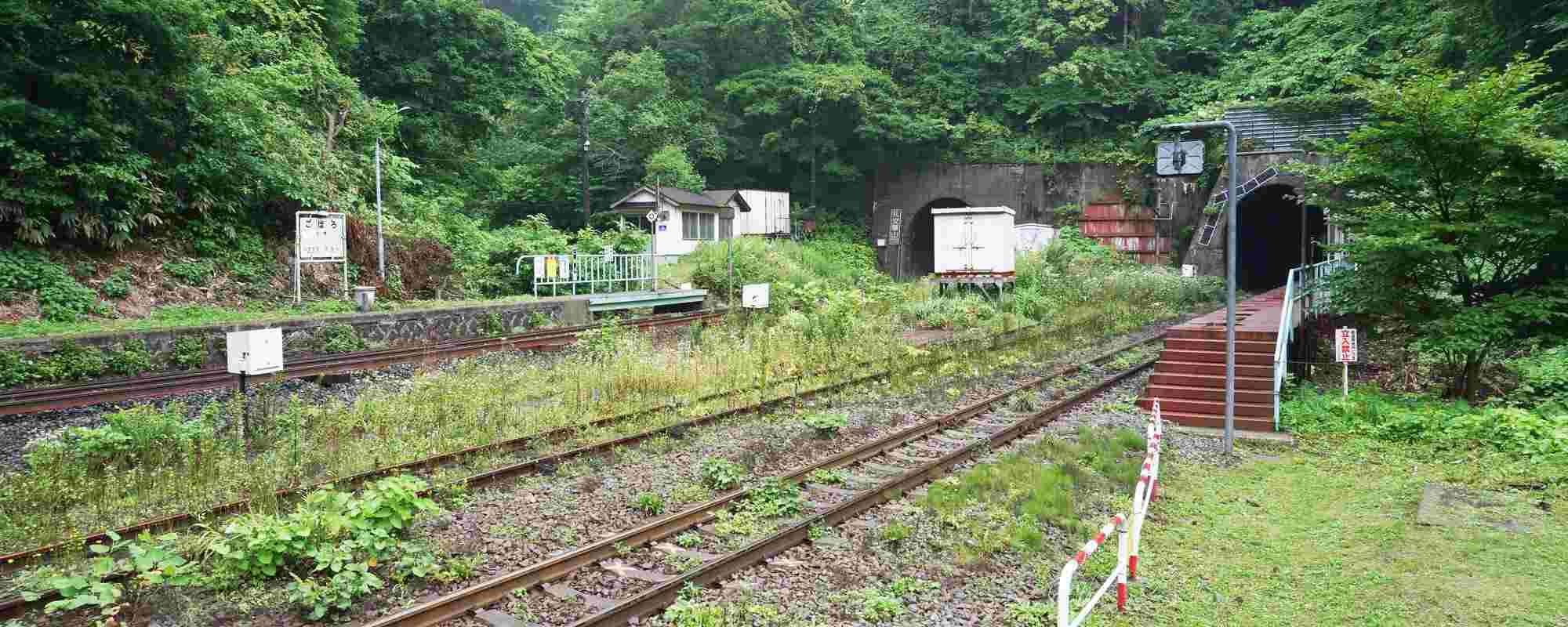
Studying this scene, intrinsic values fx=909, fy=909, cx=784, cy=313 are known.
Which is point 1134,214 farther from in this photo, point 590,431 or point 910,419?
point 590,431

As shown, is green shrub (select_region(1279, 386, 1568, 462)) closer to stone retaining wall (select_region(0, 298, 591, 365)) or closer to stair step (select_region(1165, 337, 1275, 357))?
stair step (select_region(1165, 337, 1275, 357))

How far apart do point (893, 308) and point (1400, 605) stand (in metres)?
16.4

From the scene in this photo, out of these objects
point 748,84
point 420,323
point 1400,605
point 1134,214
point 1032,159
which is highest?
point 748,84

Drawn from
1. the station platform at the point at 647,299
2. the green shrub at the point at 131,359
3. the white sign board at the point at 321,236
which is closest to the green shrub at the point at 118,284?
the white sign board at the point at 321,236

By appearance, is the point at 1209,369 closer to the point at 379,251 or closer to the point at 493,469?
the point at 493,469

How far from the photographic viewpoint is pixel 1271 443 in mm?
11047

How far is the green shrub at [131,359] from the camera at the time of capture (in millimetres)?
12812

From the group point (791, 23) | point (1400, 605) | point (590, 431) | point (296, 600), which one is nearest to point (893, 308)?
point (590, 431)

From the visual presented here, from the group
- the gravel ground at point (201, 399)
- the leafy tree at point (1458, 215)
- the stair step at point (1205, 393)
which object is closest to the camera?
the gravel ground at point (201, 399)

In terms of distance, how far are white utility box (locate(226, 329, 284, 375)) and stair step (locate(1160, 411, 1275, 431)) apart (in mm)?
10767

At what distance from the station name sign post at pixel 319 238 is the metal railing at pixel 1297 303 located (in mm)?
16753

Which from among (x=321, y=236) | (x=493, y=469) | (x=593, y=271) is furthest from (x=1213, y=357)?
(x=321, y=236)

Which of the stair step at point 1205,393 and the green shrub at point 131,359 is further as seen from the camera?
the green shrub at point 131,359

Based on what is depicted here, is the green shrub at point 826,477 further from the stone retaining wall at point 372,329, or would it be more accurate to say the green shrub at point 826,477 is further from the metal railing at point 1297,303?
the stone retaining wall at point 372,329
